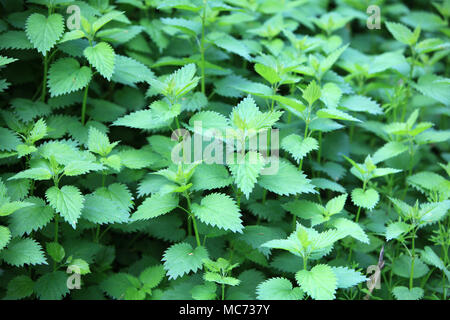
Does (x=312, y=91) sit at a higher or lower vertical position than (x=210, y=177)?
higher

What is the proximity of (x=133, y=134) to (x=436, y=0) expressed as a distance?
9.86ft

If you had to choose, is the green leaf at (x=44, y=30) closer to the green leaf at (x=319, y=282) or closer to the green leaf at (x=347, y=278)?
the green leaf at (x=319, y=282)

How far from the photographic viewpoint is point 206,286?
194 centimetres

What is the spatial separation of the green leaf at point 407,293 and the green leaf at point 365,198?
17.1 inches

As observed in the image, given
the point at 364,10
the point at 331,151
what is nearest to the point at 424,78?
the point at 331,151

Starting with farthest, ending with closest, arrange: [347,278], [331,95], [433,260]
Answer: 1. [331,95]
2. [433,260]
3. [347,278]

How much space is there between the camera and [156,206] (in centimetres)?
195

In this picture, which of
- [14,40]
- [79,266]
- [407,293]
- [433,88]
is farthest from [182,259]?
[433,88]

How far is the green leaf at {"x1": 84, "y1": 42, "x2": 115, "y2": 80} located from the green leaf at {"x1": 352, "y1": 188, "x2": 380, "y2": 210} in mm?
1416

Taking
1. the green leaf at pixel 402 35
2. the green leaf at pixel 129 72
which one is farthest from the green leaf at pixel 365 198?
the green leaf at pixel 129 72

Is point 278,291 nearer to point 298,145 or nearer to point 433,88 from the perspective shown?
point 298,145

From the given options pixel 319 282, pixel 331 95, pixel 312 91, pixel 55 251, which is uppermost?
pixel 312 91

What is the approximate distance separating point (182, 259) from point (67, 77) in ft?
3.90

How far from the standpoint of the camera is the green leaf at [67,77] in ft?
7.34
